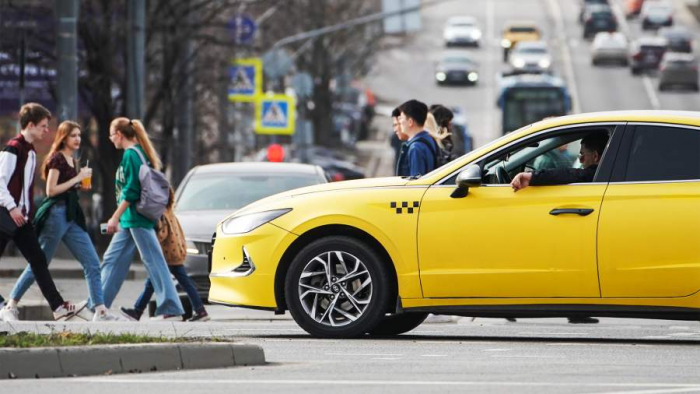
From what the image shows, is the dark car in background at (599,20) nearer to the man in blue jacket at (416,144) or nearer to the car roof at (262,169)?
the car roof at (262,169)

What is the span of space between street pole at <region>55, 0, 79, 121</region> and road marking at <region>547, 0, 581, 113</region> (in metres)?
49.9

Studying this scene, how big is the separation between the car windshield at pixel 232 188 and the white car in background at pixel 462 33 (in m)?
84.6

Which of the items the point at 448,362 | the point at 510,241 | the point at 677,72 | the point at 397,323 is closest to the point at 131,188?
the point at 397,323

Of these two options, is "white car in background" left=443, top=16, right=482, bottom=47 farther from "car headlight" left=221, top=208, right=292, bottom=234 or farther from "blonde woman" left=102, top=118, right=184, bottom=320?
"car headlight" left=221, top=208, right=292, bottom=234

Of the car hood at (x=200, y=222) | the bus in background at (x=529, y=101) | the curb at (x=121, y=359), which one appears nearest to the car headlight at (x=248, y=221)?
the curb at (x=121, y=359)

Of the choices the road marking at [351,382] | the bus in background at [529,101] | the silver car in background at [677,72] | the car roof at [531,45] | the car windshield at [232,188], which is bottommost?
the road marking at [351,382]

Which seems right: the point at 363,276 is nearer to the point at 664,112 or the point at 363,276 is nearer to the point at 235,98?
the point at 664,112

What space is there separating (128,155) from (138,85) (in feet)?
45.8

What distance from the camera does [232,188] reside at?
707 inches

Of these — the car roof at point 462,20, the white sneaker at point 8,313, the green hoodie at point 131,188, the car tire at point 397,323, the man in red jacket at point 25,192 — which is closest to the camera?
the car tire at point 397,323

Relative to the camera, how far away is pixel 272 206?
1211 cm

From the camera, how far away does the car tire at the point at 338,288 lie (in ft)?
38.5

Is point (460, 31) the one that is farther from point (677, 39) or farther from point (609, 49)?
point (677, 39)

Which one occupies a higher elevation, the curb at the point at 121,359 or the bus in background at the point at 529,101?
the bus in background at the point at 529,101
